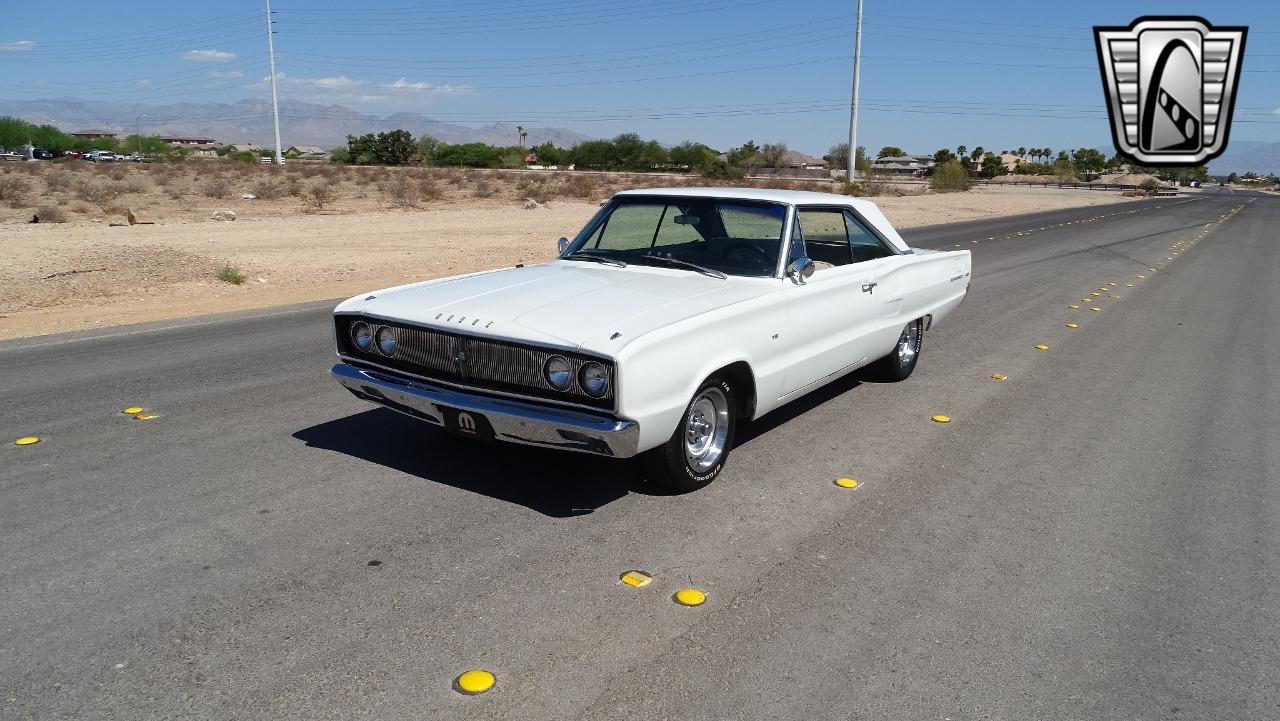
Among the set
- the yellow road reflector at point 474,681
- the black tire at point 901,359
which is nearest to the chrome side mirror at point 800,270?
the black tire at point 901,359

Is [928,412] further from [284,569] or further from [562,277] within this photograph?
[284,569]

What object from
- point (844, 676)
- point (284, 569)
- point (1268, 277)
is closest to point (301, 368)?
point (284, 569)

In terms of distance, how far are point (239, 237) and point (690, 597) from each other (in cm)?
1998

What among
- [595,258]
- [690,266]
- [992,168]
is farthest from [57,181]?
[992,168]

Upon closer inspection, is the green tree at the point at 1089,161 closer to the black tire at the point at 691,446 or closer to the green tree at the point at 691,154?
the green tree at the point at 691,154

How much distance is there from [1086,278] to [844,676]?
47.4ft

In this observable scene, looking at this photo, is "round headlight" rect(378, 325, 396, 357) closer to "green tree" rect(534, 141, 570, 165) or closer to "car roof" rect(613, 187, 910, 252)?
"car roof" rect(613, 187, 910, 252)

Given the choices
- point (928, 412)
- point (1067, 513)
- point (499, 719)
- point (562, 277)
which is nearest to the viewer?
point (499, 719)

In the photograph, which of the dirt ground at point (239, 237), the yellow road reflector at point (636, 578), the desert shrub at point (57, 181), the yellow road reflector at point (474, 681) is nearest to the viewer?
the yellow road reflector at point (474, 681)

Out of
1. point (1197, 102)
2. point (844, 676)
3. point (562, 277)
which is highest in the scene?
point (1197, 102)

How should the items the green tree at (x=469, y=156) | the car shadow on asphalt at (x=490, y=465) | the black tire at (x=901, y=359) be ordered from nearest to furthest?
the car shadow on asphalt at (x=490, y=465)
the black tire at (x=901, y=359)
the green tree at (x=469, y=156)

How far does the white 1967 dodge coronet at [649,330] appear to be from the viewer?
4.39 m

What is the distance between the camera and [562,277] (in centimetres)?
562

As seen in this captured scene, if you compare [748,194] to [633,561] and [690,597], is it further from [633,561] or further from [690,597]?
[690,597]
